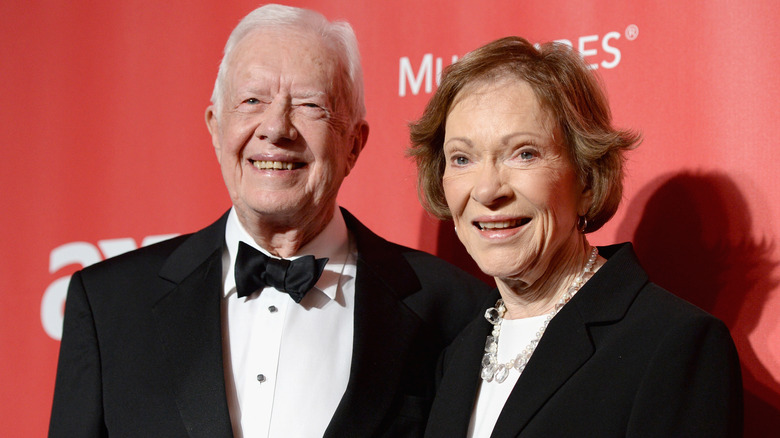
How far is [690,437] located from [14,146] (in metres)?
2.54

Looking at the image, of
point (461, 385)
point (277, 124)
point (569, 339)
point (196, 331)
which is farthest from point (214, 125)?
point (569, 339)

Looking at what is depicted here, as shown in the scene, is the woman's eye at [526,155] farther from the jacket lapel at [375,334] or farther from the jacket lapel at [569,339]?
the jacket lapel at [375,334]

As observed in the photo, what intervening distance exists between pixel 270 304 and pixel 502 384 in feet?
1.94

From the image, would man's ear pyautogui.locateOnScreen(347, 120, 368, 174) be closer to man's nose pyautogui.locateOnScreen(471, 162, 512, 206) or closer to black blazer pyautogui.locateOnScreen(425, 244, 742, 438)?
man's nose pyautogui.locateOnScreen(471, 162, 512, 206)

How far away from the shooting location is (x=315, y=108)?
2.01 metres

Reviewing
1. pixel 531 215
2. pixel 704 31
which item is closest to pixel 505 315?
pixel 531 215

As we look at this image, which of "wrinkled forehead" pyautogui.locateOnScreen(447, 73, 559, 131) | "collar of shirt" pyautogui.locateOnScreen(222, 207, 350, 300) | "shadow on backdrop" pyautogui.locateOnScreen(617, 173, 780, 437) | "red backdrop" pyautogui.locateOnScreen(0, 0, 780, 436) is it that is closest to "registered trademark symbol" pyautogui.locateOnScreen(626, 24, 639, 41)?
"red backdrop" pyautogui.locateOnScreen(0, 0, 780, 436)

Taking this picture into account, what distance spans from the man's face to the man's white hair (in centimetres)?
2

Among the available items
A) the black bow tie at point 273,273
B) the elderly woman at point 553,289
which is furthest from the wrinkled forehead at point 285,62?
the black bow tie at point 273,273

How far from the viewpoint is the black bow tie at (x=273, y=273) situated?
6.37 ft

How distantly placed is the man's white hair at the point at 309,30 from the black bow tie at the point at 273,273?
0.38m

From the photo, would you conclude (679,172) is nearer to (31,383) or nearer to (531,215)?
(531,215)

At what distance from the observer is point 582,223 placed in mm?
1781

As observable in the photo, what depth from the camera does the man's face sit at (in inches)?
76.8
